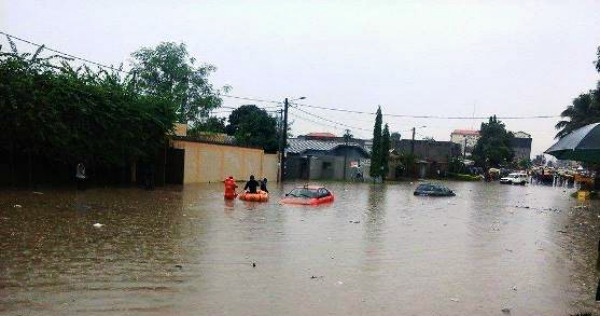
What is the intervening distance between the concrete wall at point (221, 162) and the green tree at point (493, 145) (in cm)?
4644

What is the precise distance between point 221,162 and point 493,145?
56.4 meters

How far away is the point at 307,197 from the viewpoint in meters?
25.5

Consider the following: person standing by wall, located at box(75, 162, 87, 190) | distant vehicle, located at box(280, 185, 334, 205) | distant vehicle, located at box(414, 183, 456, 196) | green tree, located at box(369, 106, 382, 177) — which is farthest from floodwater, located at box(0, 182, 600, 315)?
green tree, located at box(369, 106, 382, 177)

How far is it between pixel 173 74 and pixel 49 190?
95.7 ft

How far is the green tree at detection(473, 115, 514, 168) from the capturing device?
85.6 metres

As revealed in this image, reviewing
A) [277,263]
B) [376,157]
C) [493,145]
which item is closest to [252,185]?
[277,263]

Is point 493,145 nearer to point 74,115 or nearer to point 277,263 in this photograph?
point 74,115

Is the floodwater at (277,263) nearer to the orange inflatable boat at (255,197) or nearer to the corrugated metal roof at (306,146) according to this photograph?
the orange inflatable boat at (255,197)

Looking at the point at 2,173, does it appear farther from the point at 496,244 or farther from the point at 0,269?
the point at 496,244

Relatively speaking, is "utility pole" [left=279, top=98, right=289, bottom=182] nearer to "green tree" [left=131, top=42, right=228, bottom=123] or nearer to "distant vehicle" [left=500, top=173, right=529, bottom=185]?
"green tree" [left=131, top=42, right=228, bottom=123]

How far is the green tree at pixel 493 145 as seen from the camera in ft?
281

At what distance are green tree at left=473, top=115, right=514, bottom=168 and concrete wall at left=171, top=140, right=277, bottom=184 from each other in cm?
4644

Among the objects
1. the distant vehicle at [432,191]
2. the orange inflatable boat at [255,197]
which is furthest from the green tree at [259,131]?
the orange inflatable boat at [255,197]

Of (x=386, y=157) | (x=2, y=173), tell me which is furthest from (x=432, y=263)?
(x=386, y=157)
